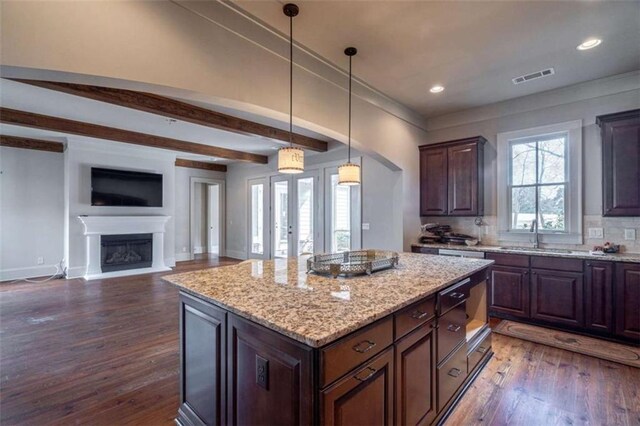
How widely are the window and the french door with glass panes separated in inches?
141

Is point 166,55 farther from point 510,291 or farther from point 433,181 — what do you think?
point 510,291

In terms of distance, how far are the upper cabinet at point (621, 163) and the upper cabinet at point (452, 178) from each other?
130cm

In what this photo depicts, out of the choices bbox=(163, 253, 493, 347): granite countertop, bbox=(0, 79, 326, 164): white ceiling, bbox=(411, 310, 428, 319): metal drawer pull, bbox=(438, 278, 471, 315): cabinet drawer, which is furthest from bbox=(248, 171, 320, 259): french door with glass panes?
bbox=(411, 310, 428, 319): metal drawer pull

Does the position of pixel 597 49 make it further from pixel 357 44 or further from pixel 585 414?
pixel 585 414

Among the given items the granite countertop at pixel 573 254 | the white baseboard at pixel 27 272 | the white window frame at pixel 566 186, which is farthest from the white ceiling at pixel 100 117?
the granite countertop at pixel 573 254

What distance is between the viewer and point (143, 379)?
2461 millimetres

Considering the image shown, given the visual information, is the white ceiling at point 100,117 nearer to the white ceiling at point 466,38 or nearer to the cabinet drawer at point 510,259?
the white ceiling at point 466,38

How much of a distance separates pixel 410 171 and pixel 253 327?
12.8 feet

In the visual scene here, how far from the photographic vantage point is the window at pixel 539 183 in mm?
3930

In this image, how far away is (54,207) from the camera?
6.45 m

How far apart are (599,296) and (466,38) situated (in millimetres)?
3005

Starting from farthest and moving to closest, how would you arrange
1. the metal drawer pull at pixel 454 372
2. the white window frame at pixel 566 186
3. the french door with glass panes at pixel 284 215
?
the french door with glass panes at pixel 284 215
the white window frame at pixel 566 186
the metal drawer pull at pixel 454 372

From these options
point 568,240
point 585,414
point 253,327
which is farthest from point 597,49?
point 253,327

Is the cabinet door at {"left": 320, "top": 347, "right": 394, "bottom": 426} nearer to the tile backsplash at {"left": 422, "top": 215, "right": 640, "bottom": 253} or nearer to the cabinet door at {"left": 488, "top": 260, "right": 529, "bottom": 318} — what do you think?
the cabinet door at {"left": 488, "top": 260, "right": 529, "bottom": 318}
